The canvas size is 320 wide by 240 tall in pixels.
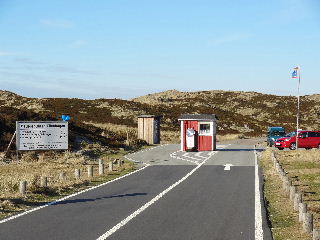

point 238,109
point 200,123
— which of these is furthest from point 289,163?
point 238,109

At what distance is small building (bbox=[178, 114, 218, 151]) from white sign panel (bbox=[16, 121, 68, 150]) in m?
11.9

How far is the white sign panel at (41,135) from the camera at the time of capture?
2559cm

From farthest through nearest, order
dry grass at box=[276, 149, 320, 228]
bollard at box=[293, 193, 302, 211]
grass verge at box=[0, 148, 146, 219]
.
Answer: dry grass at box=[276, 149, 320, 228]
grass verge at box=[0, 148, 146, 219]
bollard at box=[293, 193, 302, 211]

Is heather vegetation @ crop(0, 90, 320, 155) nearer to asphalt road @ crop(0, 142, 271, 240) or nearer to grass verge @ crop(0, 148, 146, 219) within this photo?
grass verge @ crop(0, 148, 146, 219)

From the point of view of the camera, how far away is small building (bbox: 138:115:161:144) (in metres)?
45.2

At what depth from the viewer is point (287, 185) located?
48.6 feet

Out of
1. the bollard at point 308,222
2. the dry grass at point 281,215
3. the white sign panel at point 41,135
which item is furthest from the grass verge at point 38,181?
the bollard at point 308,222

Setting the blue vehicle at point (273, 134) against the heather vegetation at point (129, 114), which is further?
the blue vehicle at point (273, 134)

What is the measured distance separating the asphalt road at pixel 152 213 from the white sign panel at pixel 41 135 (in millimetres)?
9058

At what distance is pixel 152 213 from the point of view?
11.3 m

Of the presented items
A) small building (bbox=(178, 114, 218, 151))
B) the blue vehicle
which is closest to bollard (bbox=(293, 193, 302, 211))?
small building (bbox=(178, 114, 218, 151))

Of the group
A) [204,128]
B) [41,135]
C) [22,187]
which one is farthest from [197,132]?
[22,187]

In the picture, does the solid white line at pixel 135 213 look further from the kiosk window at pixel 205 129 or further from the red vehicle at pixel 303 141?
the red vehicle at pixel 303 141

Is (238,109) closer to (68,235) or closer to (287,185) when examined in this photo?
(287,185)
